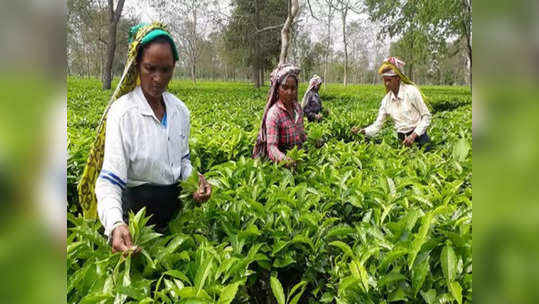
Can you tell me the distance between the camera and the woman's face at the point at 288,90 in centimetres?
291

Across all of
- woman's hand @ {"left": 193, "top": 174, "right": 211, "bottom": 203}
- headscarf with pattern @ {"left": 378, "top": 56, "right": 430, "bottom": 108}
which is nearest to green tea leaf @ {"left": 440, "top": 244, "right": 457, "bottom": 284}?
A: woman's hand @ {"left": 193, "top": 174, "right": 211, "bottom": 203}

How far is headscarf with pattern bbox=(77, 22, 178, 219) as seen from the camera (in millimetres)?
1533

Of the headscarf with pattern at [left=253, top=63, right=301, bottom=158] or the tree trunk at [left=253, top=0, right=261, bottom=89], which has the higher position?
the tree trunk at [left=253, top=0, right=261, bottom=89]

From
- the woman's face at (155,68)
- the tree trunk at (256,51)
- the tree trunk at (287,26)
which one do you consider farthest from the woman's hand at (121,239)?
the tree trunk at (256,51)

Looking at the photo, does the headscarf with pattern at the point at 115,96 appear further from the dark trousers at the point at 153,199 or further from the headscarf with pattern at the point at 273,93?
the headscarf with pattern at the point at 273,93

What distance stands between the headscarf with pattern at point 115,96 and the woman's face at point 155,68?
4cm

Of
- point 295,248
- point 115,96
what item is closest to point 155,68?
point 115,96

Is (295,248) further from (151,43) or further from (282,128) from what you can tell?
(282,128)

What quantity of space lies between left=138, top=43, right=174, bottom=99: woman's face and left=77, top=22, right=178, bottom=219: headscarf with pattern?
0.04 meters

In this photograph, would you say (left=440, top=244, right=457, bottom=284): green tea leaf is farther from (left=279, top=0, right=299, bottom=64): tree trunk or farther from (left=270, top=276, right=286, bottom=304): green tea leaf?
(left=279, top=0, right=299, bottom=64): tree trunk

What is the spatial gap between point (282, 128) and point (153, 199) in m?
1.50

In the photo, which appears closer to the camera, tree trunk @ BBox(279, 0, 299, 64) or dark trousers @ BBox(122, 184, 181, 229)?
dark trousers @ BBox(122, 184, 181, 229)

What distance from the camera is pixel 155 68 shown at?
60.8 inches
